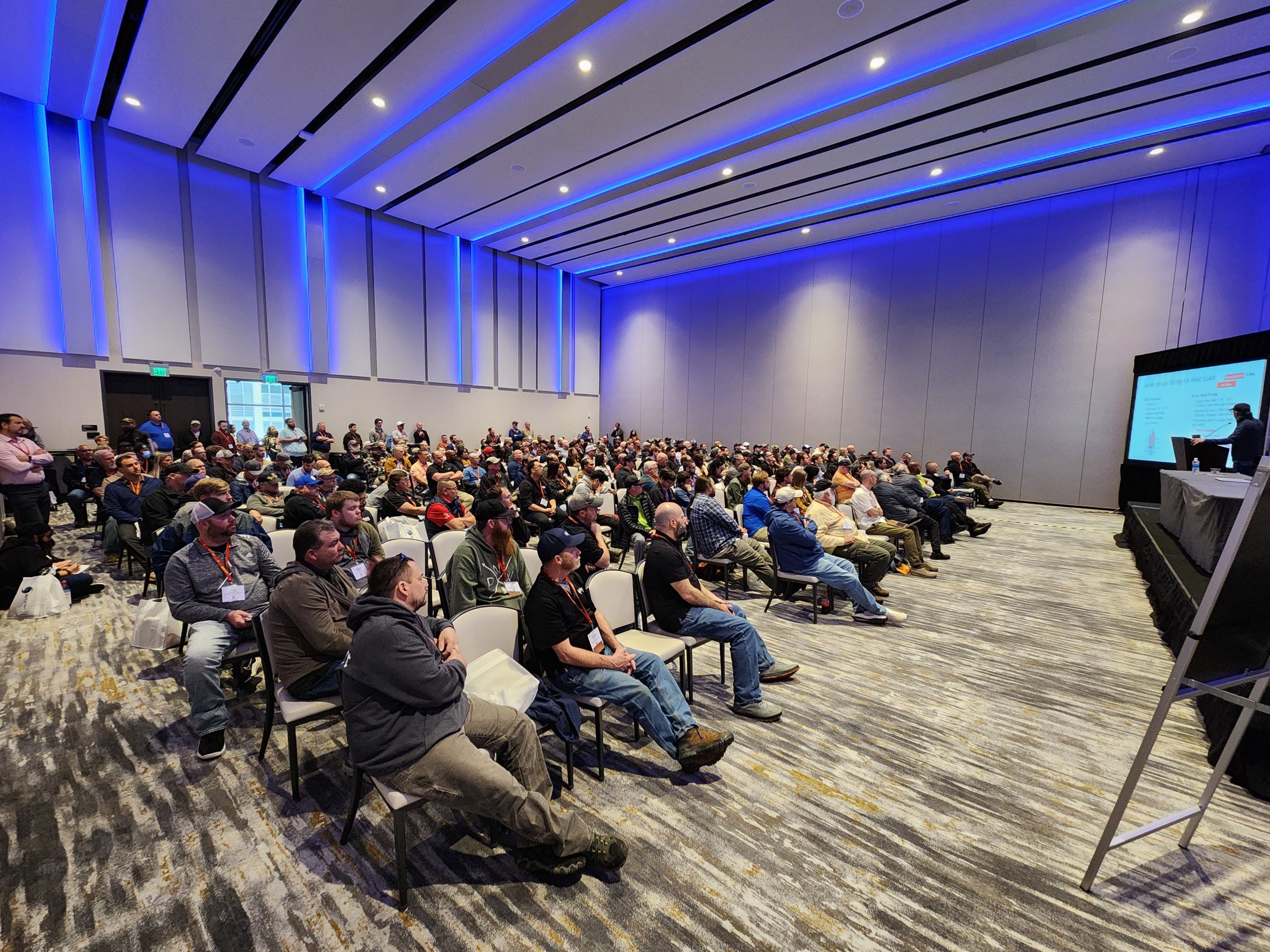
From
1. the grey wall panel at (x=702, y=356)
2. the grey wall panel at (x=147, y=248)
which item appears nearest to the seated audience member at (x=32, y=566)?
the grey wall panel at (x=147, y=248)

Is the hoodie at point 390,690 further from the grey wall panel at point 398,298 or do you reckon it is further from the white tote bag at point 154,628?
the grey wall panel at point 398,298

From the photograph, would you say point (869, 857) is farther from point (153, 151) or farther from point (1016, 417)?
point (153, 151)

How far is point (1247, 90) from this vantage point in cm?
809

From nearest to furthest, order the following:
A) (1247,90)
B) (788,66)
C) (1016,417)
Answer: (788,66) → (1247,90) → (1016,417)

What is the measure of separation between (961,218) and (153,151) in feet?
60.9

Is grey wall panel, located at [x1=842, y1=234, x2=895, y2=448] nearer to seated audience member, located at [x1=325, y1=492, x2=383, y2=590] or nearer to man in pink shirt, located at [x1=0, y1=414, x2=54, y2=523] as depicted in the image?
seated audience member, located at [x1=325, y1=492, x2=383, y2=590]

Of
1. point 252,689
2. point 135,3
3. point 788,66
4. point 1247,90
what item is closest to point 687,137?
point 788,66

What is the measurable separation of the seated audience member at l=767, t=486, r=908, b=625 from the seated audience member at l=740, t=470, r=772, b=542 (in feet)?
1.38

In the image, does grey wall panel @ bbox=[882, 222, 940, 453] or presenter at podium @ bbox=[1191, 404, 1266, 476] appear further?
grey wall panel @ bbox=[882, 222, 940, 453]

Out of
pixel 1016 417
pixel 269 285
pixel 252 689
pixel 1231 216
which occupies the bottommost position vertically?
pixel 252 689

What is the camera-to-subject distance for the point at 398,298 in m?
14.4

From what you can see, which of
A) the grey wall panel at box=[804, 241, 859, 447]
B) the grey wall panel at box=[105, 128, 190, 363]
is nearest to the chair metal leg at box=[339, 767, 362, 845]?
the grey wall panel at box=[105, 128, 190, 363]

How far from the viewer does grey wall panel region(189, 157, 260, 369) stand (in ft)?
35.7

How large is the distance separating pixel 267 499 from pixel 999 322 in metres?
15.9
